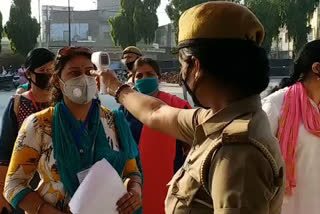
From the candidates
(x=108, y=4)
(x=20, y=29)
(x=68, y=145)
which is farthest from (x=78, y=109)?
(x=108, y=4)

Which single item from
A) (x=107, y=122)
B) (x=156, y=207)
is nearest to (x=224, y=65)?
(x=107, y=122)

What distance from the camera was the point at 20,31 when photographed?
36406 millimetres

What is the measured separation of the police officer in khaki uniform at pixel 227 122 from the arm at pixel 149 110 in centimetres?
37

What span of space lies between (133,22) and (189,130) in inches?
1574

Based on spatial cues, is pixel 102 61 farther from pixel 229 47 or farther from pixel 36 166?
pixel 229 47

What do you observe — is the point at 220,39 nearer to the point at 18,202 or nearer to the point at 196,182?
the point at 196,182

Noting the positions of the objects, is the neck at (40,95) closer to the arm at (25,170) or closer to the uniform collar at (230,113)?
the arm at (25,170)

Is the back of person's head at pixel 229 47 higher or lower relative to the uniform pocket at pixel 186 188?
higher

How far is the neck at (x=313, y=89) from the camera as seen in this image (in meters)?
2.80

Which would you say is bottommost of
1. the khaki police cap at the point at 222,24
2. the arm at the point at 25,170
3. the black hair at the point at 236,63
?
the arm at the point at 25,170

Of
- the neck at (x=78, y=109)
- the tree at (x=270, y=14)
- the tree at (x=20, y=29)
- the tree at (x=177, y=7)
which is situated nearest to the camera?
the neck at (x=78, y=109)

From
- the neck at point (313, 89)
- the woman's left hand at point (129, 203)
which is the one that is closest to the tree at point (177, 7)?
the neck at point (313, 89)

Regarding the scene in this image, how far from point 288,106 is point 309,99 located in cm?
13

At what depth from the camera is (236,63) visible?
125 cm
